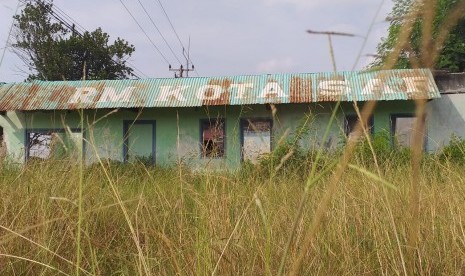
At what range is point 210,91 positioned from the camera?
Answer: 14.4 meters

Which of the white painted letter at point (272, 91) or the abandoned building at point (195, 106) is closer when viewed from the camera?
the abandoned building at point (195, 106)

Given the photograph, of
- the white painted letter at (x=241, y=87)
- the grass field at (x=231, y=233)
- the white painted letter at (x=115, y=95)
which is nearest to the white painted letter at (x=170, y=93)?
the white painted letter at (x=115, y=95)

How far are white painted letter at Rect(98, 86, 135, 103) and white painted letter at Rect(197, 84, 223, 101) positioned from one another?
2.29 meters

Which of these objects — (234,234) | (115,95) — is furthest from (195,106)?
(234,234)

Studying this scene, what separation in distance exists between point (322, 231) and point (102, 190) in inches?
70.0

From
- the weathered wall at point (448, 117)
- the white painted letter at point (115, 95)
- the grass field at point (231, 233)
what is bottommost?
the grass field at point (231, 233)

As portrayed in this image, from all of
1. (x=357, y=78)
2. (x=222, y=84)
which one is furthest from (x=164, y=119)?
(x=357, y=78)

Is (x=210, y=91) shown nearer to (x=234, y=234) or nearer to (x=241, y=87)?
(x=241, y=87)

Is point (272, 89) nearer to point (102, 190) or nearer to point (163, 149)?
point (163, 149)

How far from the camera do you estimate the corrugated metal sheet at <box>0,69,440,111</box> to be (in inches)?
535

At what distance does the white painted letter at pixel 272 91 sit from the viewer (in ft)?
45.4

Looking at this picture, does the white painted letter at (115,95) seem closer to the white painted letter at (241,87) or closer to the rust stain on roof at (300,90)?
the white painted letter at (241,87)

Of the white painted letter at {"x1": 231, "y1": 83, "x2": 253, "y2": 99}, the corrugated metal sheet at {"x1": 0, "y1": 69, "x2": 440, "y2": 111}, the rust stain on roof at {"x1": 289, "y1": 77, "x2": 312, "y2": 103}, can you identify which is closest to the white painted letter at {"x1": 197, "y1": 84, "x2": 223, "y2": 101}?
the corrugated metal sheet at {"x1": 0, "y1": 69, "x2": 440, "y2": 111}

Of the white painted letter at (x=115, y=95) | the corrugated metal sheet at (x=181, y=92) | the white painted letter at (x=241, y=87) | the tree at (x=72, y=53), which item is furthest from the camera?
the tree at (x=72, y=53)
